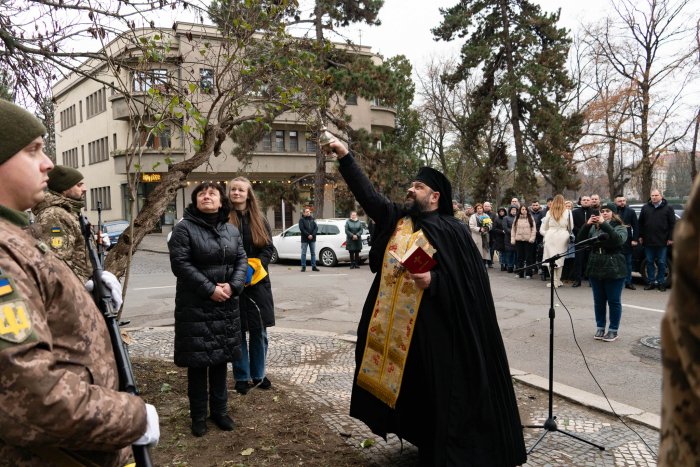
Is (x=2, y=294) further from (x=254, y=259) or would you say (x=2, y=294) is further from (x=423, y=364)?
(x=254, y=259)

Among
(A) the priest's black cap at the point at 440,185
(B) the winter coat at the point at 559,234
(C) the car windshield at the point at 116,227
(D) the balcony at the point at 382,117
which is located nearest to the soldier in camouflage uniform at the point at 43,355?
(A) the priest's black cap at the point at 440,185

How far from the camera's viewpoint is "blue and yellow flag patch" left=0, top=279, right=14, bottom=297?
126cm

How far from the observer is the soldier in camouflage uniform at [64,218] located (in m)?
4.31

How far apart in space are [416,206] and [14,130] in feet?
8.97

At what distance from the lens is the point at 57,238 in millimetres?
4324

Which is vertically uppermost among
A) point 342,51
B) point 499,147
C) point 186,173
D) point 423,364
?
point 342,51

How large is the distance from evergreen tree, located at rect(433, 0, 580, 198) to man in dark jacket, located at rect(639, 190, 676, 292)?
1601 cm

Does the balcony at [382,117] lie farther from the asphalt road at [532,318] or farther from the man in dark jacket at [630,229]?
the man in dark jacket at [630,229]

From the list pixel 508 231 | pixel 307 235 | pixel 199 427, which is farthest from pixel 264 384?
pixel 508 231

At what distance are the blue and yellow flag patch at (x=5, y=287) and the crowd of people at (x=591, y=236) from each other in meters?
3.97

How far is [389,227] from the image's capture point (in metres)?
3.86

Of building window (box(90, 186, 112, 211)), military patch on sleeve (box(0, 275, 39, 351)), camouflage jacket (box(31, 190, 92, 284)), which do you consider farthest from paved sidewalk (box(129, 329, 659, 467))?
building window (box(90, 186, 112, 211))

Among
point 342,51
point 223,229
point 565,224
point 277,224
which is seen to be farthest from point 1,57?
point 277,224

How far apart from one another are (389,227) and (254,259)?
66.2 inches
